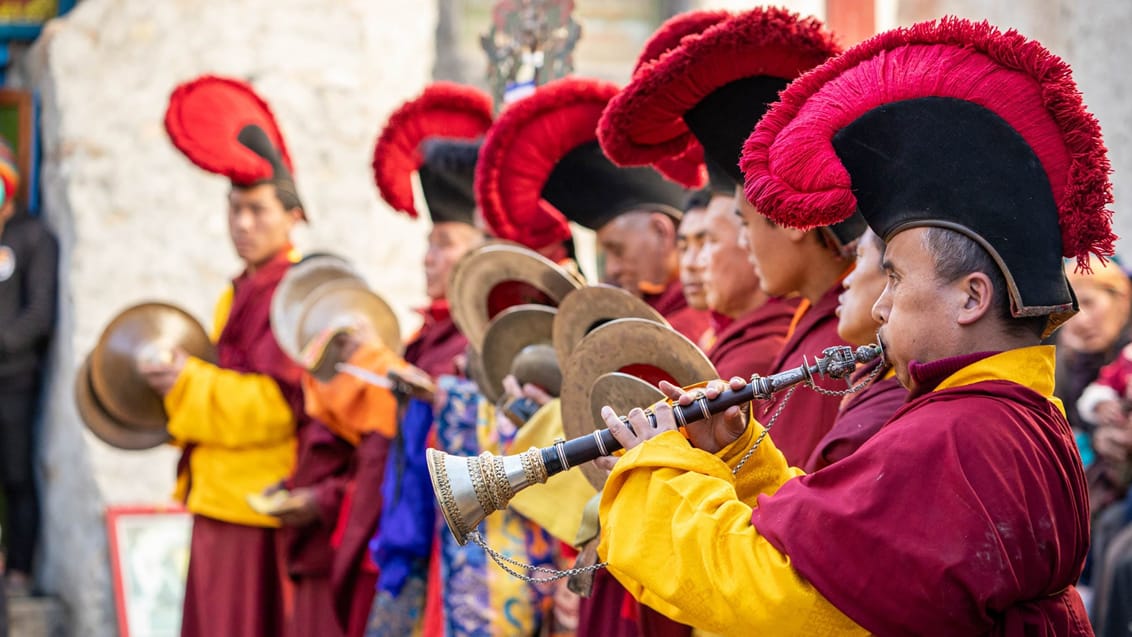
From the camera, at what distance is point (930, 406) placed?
2.27 meters

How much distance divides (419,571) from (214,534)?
59.0 inches

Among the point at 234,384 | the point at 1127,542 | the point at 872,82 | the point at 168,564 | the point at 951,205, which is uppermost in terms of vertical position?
the point at 872,82

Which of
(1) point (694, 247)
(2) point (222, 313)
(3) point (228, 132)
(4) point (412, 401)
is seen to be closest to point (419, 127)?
(3) point (228, 132)

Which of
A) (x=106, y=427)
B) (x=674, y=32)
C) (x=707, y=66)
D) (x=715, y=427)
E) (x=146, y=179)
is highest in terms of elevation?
(x=146, y=179)

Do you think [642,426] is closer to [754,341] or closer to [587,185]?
[754,341]

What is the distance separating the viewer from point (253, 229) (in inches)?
248

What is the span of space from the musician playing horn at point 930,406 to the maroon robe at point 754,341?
0.93 meters

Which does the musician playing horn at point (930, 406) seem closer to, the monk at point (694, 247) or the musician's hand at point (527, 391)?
the monk at point (694, 247)

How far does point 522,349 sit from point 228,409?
82.4 inches

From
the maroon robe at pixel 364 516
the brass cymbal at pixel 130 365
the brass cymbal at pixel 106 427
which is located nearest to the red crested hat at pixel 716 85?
the maroon robe at pixel 364 516

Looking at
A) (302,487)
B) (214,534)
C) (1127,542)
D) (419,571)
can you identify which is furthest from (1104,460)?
(214,534)

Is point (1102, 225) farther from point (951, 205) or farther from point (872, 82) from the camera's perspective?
point (872, 82)

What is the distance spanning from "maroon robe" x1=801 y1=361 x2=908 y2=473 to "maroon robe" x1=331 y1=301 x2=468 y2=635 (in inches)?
Answer: 104

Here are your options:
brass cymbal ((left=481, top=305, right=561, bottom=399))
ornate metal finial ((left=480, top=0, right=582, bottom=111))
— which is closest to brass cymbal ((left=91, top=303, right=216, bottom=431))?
ornate metal finial ((left=480, top=0, right=582, bottom=111))
